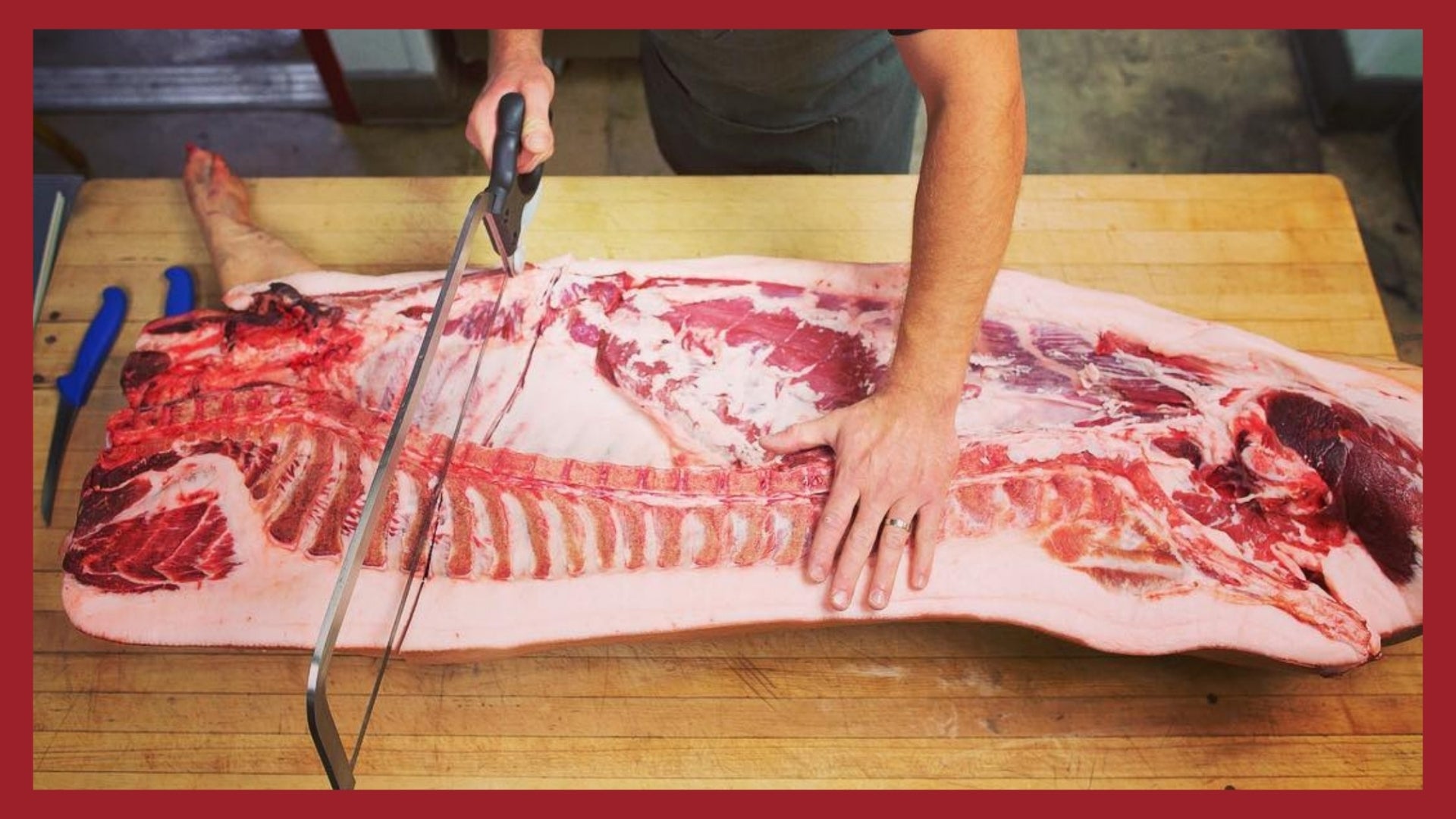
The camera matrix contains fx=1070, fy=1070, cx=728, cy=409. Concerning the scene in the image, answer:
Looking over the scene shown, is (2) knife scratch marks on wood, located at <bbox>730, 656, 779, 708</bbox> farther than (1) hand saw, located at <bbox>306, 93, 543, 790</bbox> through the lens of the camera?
Yes

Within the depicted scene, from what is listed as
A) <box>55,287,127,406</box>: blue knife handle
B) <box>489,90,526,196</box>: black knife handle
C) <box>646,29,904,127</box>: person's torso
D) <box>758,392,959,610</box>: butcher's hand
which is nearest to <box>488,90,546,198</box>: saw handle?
<box>489,90,526,196</box>: black knife handle

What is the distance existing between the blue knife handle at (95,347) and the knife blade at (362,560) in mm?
1171

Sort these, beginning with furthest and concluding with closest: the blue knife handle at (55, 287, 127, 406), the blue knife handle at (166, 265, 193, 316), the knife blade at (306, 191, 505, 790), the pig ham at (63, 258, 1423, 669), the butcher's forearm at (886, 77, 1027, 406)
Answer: the blue knife handle at (166, 265, 193, 316) → the blue knife handle at (55, 287, 127, 406) → the pig ham at (63, 258, 1423, 669) → the butcher's forearm at (886, 77, 1027, 406) → the knife blade at (306, 191, 505, 790)

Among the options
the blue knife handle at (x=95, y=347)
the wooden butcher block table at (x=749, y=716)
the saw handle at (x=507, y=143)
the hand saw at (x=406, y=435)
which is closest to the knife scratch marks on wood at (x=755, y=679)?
the wooden butcher block table at (x=749, y=716)

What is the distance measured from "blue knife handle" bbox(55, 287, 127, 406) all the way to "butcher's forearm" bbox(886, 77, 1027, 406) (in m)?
2.11

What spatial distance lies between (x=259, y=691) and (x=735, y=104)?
1911mm

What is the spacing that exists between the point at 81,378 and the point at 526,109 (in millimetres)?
1496

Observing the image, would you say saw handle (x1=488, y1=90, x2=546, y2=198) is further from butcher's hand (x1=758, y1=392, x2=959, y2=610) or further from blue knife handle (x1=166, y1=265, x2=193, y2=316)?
blue knife handle (x1=166, y1=265, x2=193, y2=316)

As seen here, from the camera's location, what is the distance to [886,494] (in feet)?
6.99

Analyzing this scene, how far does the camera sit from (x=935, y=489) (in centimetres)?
213

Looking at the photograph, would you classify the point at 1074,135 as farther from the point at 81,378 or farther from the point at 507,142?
the point at 81,378

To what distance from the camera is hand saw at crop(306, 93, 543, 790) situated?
5.75 feet

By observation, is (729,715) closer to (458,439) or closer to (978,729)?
(978,729)

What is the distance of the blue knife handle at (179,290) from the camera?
288cm
